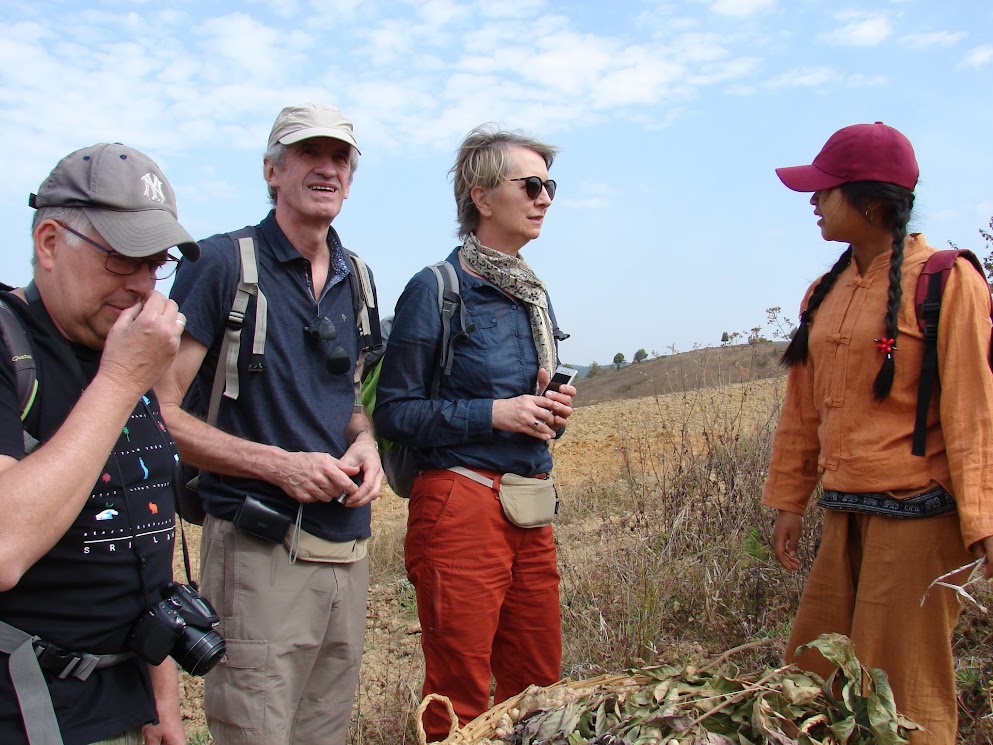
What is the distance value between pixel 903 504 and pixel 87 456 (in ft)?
7.19

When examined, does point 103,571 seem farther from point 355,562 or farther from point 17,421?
point 355,562

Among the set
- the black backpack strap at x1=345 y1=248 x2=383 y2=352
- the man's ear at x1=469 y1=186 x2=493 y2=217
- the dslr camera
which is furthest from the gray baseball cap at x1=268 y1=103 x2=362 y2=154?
the dslr camera

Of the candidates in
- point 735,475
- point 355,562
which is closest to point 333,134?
point 355,562

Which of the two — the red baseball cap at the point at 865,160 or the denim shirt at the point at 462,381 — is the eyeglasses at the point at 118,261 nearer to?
the denim shirt at the point at 462,381

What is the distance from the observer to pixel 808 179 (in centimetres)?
269

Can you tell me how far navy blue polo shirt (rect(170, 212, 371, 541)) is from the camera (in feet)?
8.05

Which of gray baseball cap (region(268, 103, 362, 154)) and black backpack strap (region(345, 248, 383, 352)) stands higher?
gray baseball cap (region(268, 103, 362, 154))

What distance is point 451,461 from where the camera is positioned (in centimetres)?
283

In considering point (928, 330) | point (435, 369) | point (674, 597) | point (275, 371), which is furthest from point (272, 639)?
point (674, 597)

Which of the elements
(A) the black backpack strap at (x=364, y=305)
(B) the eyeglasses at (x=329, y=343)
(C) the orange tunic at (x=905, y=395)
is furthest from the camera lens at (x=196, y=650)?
(C) the orange tunic at (x=905, y=395)

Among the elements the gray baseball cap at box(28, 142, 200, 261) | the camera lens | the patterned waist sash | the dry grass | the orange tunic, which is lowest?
the dry grass

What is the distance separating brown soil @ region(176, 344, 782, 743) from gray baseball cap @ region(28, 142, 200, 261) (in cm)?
240

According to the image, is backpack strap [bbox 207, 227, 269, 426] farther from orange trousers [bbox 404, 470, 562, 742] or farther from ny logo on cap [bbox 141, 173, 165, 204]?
orange trousers [bbox 404, 470, 562, 742]

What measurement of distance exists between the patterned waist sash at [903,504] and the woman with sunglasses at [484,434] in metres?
0.96
